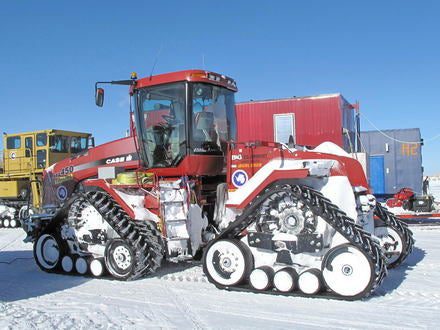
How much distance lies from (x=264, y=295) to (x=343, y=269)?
100 centimetres

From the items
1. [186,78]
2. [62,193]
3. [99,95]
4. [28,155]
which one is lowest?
[62,193]

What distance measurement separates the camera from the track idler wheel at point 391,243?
7227mm

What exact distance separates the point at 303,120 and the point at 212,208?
8.11 meters

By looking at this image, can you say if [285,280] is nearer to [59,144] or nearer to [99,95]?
[99,95]

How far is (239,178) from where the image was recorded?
6.59 metres

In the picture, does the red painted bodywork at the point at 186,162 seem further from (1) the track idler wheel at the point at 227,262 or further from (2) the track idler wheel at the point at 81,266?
(2) the track idler wheel at the point at 81,266

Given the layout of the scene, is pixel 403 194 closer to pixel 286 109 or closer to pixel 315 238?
pixel 286 109

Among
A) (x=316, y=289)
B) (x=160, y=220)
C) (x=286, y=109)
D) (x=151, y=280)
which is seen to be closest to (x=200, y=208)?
(x=160, y=220)

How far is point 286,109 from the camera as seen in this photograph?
49.7 ft

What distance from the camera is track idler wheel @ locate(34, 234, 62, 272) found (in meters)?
7.71

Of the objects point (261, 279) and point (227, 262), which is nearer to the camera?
point (261, 279)

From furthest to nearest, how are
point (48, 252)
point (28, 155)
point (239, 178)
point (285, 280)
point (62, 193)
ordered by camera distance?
point (28, 155)
point (62, 193)
point (48, 252)
point (239, 178)
point (285, 280)

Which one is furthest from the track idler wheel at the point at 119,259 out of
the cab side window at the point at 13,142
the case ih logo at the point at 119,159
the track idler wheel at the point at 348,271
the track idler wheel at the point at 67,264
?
the cab side window at the point at 13,142

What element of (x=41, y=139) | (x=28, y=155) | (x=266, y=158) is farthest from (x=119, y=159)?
(x=28, y=155)
